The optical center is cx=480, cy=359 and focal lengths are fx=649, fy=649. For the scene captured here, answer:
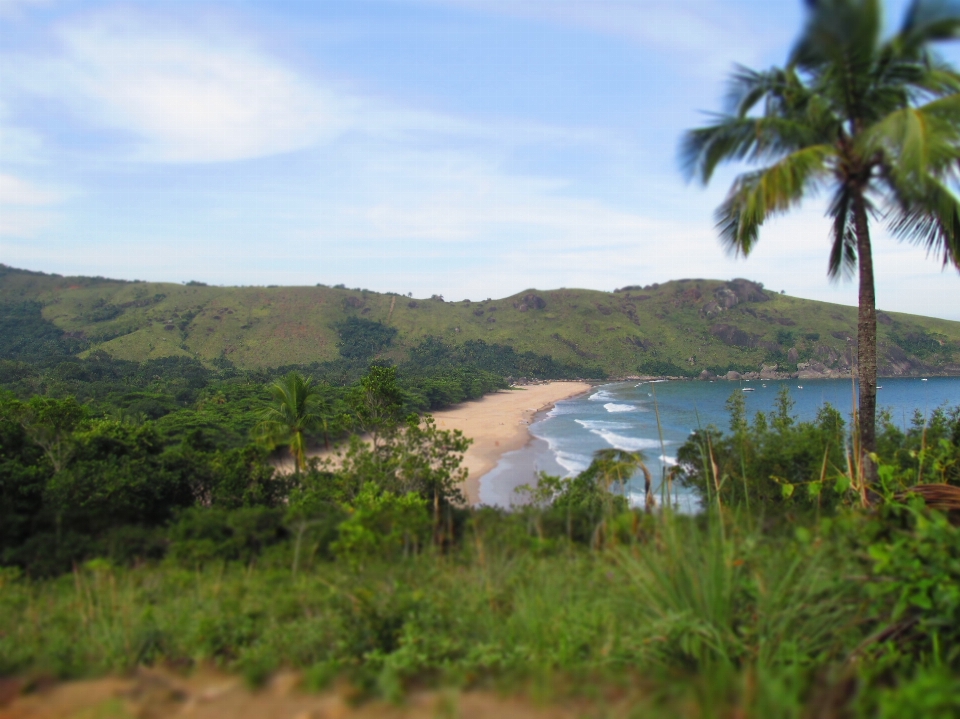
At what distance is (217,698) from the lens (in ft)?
9.46

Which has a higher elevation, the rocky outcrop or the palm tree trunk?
the rocky outcrop

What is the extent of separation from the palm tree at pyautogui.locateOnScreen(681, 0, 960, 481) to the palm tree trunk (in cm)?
1

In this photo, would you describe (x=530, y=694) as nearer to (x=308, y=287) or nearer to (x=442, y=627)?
(x=442, y=627)

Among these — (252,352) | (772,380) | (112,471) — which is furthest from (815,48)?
(772,380)

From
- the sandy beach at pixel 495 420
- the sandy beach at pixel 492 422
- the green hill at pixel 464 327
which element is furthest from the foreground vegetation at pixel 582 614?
the green hill at pixel 464 327

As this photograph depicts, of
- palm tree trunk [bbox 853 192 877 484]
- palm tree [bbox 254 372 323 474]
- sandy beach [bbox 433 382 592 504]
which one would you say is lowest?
sandy beach [bbox 433 382 592 504]

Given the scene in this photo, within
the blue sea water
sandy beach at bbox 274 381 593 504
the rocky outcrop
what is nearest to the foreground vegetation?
the blue sea water

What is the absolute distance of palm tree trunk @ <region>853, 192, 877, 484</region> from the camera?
22.7 feet

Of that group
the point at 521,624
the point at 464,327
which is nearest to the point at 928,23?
the point at 521,624

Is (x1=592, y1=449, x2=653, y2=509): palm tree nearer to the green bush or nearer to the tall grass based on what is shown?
the green bush

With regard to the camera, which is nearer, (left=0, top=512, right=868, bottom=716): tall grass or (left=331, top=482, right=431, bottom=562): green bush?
(left=0, top=512, right=868, bottom=716): tall grass

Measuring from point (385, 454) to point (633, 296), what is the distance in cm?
13946

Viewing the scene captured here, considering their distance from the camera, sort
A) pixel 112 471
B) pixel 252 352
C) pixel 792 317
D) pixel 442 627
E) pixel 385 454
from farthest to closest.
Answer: pixel 792 317
pixel 252 352
pixel 385 454
pixel 112 471
pixel 442 627

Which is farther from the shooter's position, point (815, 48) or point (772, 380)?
point (772, 380)
